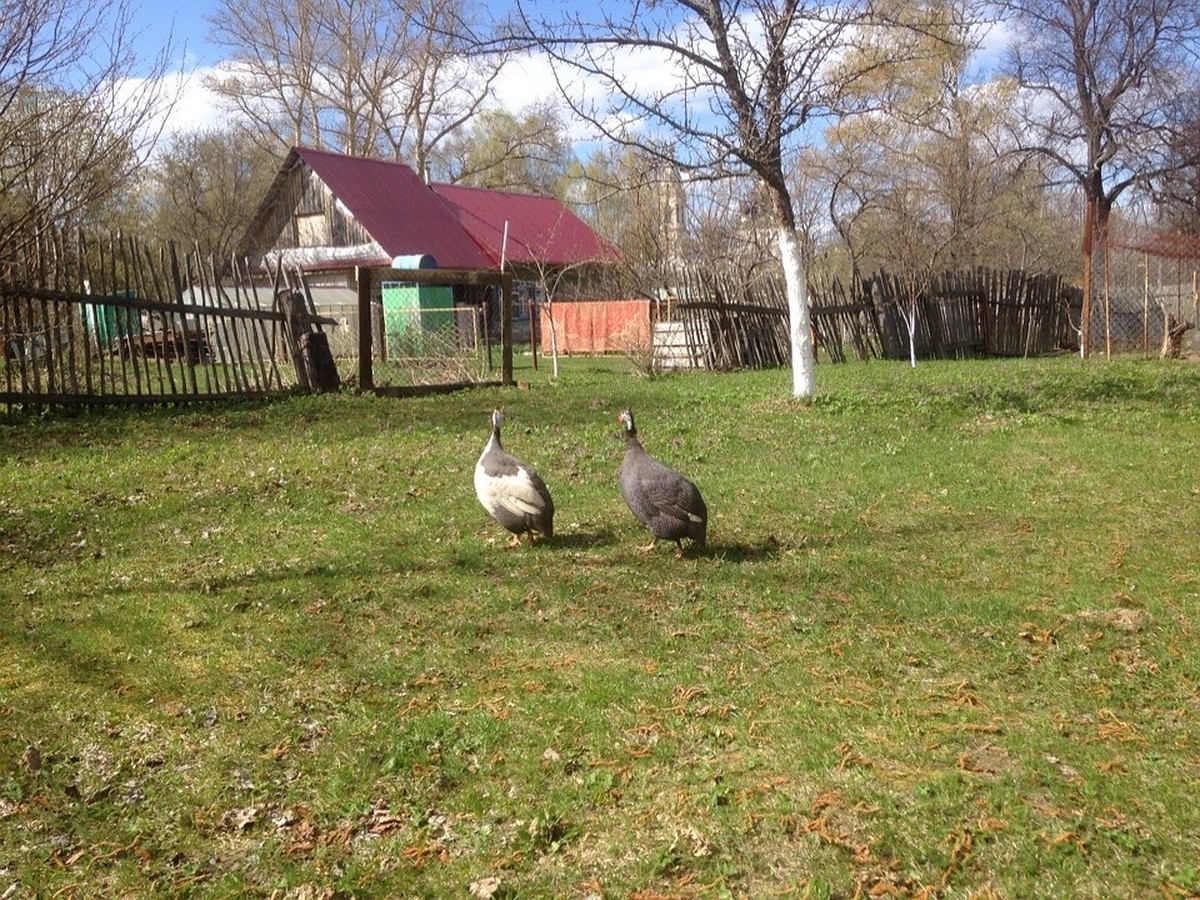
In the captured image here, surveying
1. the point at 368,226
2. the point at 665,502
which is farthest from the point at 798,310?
the point at 368,226

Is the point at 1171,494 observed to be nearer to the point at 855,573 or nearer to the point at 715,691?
the point at 855,573

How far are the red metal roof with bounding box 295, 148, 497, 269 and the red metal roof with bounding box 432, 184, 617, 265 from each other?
936 millimetres

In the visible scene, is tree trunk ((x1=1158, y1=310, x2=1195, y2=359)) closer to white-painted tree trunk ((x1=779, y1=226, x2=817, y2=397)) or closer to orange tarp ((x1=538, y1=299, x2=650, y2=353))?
Answer: white-painted tree trunk ((x1=779, y1=226, x2=817, y2=397))

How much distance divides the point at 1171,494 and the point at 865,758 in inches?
228

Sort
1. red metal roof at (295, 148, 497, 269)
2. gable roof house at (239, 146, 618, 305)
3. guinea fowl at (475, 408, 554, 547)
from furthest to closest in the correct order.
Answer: red metal roof at (295, 148, 497, 269) < gable roof house at (239, 146, 618, 305) < guinea fowl at (475, 408, 554, 547)

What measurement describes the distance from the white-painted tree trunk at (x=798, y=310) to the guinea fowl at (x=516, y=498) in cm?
727

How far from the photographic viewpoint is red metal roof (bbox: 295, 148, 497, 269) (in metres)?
33.0

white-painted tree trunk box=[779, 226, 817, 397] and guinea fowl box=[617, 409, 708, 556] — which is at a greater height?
white-painted tree trunk box=[779, 226, 817, 397]

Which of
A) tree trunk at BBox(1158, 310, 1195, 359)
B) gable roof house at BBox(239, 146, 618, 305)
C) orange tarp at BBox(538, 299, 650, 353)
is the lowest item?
tree trunk at BBox(1158, 310, 1195, 359)

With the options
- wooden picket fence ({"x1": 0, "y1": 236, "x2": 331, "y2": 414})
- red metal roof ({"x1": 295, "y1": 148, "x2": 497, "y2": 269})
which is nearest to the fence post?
wooden picket fence ({"x1": 0, "y1": 236, "x2": 331, "y2": 414})

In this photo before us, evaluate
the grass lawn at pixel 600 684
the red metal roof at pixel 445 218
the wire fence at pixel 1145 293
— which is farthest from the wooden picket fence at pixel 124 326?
the wire fence at pixel 1145 293

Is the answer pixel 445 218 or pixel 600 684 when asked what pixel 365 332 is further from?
pixel 445 218

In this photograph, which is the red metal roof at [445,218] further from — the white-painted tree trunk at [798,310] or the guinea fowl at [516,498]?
the guinea fowl at [516,498]

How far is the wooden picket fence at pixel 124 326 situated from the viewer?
477 inches
